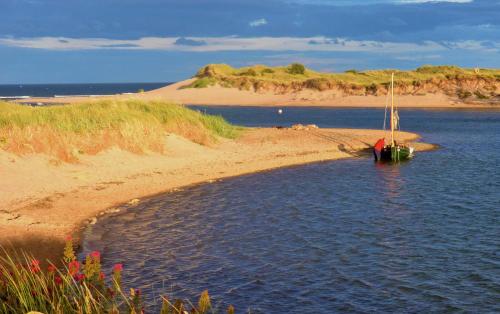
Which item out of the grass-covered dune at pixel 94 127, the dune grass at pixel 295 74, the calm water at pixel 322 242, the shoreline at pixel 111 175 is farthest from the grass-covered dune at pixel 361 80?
the calm water at pixel 322 242

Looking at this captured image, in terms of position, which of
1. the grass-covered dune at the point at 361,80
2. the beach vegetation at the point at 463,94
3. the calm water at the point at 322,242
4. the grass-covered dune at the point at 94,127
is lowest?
the calm water at the point at 322,242

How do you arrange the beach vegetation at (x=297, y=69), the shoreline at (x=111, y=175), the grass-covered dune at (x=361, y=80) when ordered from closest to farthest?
the shoreline at (x=111, y=175) < the grass-covered dune at (x=361, y=80) < the beach vegetation at (x=297, y=69)

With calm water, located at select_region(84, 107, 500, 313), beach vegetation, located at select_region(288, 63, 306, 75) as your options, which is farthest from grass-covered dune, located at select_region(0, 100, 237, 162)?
beach vegetation, located at select_region(288, 63, 306, 75)

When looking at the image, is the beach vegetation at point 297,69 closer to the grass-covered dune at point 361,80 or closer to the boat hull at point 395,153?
the grass-covered dune at point 361,80

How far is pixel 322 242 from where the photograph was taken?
1903 cm

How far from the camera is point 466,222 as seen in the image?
21.0 meters

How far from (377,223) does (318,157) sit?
18.1 meters

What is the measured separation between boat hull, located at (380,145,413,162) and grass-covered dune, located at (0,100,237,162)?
38.4ft

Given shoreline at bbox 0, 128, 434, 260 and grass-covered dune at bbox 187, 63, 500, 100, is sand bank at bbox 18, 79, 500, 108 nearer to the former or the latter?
grass-covered dune at bbox 187, 63, 500, 100

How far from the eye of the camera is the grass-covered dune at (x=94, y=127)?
29.3 m

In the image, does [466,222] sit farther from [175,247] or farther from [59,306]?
[59,306]

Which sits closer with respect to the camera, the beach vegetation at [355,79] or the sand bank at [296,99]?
the sand bank at [296,99]

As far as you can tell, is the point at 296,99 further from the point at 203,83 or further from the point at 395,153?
the point at 395,153

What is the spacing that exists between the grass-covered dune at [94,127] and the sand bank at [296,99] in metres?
50.3
